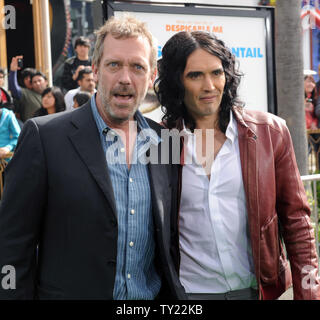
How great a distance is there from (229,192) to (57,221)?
0.84 meters

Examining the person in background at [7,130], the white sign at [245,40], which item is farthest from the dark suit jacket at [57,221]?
the person in background at [7,130]

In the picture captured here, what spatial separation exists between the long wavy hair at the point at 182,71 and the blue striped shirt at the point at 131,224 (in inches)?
17.2

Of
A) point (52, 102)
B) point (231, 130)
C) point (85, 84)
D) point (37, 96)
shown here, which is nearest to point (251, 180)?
point (231, 130)

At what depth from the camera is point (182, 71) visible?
9.32 feet

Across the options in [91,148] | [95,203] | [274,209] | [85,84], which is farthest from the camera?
[85,84]

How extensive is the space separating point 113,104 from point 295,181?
3.24ft

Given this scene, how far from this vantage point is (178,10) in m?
5.11

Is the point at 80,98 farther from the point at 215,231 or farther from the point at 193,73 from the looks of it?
the point at 215,231

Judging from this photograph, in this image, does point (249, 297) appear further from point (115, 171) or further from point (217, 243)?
point (115, 171)

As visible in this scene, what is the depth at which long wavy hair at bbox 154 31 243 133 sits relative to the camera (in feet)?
9.22

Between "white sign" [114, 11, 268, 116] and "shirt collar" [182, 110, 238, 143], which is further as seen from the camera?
"white sign" [114, 11, 268, 116]

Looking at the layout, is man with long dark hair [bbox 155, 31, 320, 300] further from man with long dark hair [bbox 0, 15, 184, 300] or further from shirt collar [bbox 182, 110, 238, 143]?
man with long dark hair [bbox 0, 15, 184, 300]

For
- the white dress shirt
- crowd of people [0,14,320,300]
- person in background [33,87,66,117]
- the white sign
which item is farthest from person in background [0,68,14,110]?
the white dress shirt

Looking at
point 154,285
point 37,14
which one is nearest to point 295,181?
point 154,285
